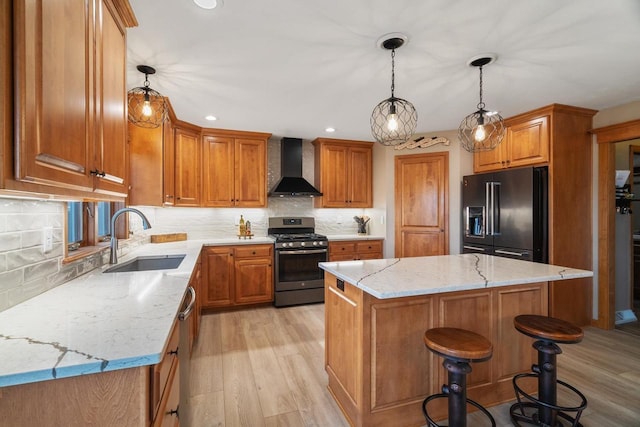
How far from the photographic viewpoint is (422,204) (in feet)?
13.6

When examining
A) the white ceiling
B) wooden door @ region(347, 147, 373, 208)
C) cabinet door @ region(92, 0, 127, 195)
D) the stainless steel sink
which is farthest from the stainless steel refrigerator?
cabinet door @ region(92, 0, 127, 195)

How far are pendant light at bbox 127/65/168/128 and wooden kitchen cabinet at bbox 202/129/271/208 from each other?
1.38m

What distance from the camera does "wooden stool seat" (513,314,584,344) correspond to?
1592mm

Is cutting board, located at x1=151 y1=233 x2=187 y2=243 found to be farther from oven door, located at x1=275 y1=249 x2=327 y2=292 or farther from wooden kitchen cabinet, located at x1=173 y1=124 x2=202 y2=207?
oven door, located at x1=275 y1=249 x2=327 y2=292

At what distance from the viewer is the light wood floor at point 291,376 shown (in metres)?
1.87

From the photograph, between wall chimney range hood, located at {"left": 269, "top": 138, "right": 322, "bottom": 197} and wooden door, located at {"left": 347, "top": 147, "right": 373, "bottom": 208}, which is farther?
wooden door, located at {"left": 347, "top": 147, "right": 373, "bottom": 208}

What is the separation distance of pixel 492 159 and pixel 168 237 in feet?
13.9

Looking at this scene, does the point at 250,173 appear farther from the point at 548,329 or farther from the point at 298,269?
the point at 548,329

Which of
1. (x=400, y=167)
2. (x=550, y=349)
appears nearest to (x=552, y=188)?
(x=400, y=167)

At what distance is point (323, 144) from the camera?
452 cm

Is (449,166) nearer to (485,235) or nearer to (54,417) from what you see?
(485,235)

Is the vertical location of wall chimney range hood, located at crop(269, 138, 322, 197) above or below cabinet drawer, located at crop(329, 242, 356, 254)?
above

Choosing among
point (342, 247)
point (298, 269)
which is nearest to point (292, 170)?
point (342, 247)

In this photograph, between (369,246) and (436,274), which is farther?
(369,246)
